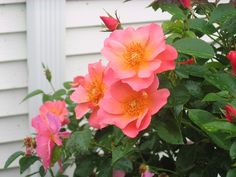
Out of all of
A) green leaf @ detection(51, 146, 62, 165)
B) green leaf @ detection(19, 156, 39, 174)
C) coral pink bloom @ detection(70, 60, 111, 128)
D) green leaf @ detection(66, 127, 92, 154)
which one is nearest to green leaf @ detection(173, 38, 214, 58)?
coral pink bloom @ detection(70, 60, 111, 128)

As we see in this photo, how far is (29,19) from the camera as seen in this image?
7.41 feet

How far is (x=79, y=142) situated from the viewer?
145 cm

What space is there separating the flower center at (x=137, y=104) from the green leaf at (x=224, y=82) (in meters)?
0.18

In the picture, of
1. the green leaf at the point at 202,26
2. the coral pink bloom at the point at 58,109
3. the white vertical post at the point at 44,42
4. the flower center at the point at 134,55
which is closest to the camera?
the flower center at the point at 134,55

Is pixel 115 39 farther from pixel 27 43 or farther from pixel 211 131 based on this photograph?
Result: pixel 27 43

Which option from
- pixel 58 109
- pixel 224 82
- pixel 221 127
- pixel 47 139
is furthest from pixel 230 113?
pixel 58 109

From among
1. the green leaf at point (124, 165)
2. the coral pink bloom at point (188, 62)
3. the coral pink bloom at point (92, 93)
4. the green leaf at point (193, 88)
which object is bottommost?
the green leaf at point (124, 165)

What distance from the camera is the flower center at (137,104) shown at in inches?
46.1

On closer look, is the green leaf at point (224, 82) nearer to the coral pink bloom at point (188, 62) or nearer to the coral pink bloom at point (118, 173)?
Answer: the coral pink bloom at point (188, 62)

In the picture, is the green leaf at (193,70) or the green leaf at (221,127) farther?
the green leaf at (193,70)

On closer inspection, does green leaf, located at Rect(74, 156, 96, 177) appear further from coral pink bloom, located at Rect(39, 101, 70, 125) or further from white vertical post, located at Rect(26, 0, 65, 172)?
white vertical post, located at Rect(26, 0, 65, 172)

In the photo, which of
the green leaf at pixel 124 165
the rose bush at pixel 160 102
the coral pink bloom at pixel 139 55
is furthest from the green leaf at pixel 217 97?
the green leaf at pixel 124 165

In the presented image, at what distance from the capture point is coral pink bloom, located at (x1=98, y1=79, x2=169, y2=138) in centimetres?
115

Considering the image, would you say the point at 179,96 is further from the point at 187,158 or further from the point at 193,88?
the point at 187,158
